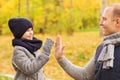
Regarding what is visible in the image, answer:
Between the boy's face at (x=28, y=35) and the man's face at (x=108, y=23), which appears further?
the boy's face at (x=28, y=35)

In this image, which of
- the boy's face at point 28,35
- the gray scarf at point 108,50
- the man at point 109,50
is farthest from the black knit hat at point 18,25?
the gray scarf at point 108,50

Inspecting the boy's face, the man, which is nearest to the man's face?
the man

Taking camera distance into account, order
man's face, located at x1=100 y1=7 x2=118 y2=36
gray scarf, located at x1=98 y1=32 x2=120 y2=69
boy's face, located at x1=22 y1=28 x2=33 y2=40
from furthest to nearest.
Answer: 1. boy's face, located at x1=22 y1=28 x2=33 y2=40
2. man's face, located at x1=100 y1=7 x2=118 y2=36
3. gray scarf, located at x1=98 y1=32 x2=120 y2=69

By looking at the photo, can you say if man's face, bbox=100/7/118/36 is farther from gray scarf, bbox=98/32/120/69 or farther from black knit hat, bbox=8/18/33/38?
black knit hat, bbox=8/18/33/38

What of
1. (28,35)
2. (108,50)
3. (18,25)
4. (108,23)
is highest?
(108,23)

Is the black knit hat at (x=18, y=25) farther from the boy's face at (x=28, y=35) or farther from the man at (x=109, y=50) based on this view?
the man at (x=109, y=50)

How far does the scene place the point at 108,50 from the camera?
2.99 m

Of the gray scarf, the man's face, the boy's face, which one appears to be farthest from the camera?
the boy's face

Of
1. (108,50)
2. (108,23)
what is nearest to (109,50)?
(108,50)

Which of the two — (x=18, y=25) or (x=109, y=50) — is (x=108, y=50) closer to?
(x=109, y=50)

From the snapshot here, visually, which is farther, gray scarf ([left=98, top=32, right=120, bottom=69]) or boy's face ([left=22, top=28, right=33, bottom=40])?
boy's face ([left=22, top=28, right=33, bottom=40])

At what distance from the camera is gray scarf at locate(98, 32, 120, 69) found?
9.66ft

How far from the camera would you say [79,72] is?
3.48 meters

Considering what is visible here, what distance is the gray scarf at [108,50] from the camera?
2945mm
